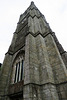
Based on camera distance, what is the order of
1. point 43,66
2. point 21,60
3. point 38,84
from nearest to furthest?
point 38,84, point 43,66, point 21,60

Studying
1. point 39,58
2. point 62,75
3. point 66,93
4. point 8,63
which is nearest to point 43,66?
point 39,58

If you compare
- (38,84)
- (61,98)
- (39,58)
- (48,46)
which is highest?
(48,46)

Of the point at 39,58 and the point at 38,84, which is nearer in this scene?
the point at 38,84

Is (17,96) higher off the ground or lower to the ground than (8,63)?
lower

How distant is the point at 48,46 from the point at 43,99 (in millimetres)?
5454

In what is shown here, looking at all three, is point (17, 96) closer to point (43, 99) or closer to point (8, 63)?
point (43, 99)

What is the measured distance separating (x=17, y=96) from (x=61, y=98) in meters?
4.14

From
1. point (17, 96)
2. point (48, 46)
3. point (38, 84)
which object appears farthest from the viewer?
point (48, 46)

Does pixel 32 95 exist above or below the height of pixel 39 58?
below

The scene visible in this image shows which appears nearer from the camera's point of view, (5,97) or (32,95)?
(32,95)

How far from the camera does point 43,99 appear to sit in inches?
201

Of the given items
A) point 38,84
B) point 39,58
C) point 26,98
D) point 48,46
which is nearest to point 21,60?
point 39,58

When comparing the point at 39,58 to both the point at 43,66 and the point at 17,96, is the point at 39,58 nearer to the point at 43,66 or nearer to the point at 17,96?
the point at 43,66

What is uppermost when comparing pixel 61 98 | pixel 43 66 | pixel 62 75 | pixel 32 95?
pixel 43 66
